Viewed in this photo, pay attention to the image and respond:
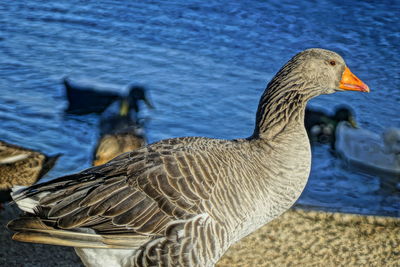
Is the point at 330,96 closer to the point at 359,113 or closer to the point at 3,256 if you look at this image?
the point at 359,113

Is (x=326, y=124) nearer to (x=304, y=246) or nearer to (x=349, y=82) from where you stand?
(x=304, y=246)

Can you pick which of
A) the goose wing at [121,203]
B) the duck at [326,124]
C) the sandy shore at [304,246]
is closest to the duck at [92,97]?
the duck at [326,124]

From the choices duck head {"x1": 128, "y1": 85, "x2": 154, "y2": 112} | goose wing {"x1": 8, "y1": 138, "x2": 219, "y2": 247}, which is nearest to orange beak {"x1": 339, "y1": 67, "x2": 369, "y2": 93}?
goose wing {"x1": 8, "y1": 138, "x2": 219, "y2": 247}

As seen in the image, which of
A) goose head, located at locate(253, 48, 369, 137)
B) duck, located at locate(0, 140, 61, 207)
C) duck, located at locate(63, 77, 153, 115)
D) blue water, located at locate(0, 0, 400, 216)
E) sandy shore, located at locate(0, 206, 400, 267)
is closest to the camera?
goose head, located at locate(253, 48, 369, 137)

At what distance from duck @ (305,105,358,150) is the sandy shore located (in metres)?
2.36

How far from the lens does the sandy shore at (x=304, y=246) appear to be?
5.16 m

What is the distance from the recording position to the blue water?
7.65 m

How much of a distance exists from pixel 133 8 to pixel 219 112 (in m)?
3.95

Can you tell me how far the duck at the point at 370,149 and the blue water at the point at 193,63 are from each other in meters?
0.17

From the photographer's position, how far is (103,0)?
1188cm

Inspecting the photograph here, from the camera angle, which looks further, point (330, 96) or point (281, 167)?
point (330, 96)

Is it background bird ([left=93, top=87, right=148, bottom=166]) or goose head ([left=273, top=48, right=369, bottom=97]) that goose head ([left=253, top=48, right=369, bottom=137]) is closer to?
goose head ([left=273, top=48, right=369, bottom=97])

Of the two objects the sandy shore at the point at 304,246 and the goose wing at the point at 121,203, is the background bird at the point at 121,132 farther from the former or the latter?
the goose wing at the point at 121,203

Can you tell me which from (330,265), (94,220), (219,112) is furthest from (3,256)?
(219,112)
